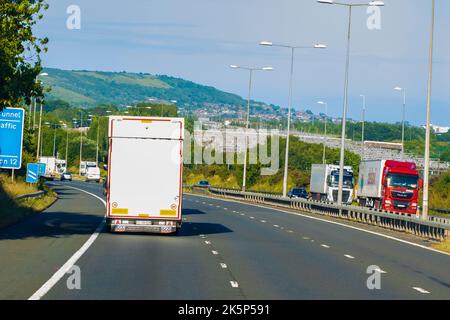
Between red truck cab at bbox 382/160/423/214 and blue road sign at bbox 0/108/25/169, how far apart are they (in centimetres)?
3384

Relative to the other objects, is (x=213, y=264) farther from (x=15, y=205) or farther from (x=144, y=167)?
(x=15, y=205)

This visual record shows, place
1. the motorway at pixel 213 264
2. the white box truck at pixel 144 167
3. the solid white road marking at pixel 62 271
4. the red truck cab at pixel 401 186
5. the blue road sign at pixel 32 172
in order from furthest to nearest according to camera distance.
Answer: the red truck cab at pixel 401 186 < the blue road sign at pixel 32 172 < the white box truck at pixel 144 167 < the motorway at pixel 213 264 < the solid white road marking at pixel 62 271

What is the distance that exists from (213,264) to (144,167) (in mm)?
9159

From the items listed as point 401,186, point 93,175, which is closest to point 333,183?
point 401,186

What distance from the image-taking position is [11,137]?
116ft

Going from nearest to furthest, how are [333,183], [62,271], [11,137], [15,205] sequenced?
[62,271], [11,137], [15,205], [333,183]

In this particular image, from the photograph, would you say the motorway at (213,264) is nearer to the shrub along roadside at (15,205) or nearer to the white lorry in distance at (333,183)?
the shrub along roadside at (15,205)

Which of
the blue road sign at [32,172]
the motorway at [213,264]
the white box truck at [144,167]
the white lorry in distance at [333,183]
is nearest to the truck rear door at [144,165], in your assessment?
the white box truck at [144,167]

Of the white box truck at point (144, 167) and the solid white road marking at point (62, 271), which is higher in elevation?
the white box truck at point (144, 167)

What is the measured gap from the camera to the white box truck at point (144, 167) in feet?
104

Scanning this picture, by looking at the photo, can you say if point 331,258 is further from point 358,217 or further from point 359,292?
point 358,217

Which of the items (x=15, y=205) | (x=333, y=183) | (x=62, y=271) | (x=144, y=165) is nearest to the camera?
(x=62, y=271)

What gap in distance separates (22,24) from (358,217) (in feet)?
85.4

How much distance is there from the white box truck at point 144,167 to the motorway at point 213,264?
0.92 meters
